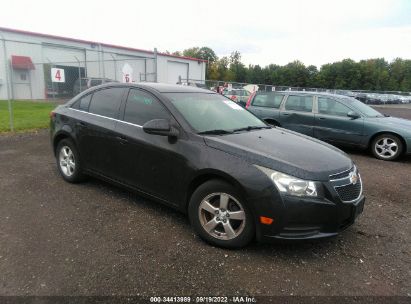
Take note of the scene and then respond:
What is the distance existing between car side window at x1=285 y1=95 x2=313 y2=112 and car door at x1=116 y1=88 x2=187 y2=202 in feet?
18.3

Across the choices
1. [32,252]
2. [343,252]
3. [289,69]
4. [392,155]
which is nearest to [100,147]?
[32,252]

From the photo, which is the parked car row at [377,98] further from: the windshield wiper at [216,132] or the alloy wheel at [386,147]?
the windshield wiper at [216,132]

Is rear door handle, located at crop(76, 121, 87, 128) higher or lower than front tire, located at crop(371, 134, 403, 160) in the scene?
higher

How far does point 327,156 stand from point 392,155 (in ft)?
16.9

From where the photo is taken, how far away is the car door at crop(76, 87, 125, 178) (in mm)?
4320

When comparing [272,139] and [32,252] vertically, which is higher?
[272,139]

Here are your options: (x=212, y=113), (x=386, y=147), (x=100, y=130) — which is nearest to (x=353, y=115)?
(x=386, y=147)

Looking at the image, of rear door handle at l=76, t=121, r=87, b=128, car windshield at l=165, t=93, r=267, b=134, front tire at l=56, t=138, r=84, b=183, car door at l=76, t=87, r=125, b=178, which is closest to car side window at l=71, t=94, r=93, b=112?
car door at l=76, t=87, r=125, b=178

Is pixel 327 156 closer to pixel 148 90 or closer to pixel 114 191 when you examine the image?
pixel 148 90

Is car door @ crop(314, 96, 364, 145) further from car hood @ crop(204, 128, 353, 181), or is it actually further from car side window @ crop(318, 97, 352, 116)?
car hood @ crop(204, 128, 353, 181)

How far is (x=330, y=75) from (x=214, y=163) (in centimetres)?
8538

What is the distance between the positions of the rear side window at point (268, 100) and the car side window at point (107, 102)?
5.49 m

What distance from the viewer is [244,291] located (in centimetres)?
270

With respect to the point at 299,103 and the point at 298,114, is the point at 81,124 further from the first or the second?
the point at 299,103
